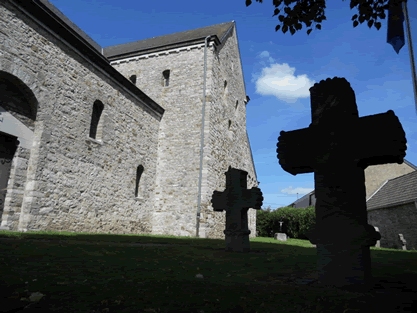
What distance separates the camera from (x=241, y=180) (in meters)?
6.73

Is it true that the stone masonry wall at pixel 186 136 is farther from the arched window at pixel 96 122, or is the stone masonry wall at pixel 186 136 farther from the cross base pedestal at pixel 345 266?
the cross base pedestal at pixel 345 266

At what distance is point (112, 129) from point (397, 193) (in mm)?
17853

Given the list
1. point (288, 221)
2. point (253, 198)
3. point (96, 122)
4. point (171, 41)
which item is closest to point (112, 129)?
point (96, 122)

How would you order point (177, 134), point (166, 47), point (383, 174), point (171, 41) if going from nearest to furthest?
point (177, 134)
point (166, 47)
point (171, 41)
point (383, 174)

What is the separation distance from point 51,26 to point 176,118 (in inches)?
313

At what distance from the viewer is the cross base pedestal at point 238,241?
627 centimetres

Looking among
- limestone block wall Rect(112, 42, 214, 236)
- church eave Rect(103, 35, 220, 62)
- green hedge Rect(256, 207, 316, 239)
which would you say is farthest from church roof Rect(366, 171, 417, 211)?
church eave Rect(103, 35, 220, 62)

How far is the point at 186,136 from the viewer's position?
16375 millimetres

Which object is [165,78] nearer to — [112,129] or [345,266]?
[112,129]

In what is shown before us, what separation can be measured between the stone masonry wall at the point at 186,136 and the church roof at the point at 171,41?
16.1 inches

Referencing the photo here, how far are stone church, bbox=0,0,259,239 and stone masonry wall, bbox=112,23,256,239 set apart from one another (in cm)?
6

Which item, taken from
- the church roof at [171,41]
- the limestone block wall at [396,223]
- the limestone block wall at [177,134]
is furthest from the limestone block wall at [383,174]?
the limestone block wall at [177,134]

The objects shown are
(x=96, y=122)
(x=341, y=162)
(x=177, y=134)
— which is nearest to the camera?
(x=341, y=162)

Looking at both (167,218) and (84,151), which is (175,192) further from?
(84,151)
